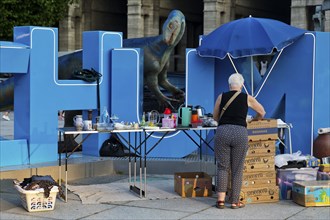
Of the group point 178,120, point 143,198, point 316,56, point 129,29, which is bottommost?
point 143,198

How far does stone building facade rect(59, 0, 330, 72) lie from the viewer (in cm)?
3850

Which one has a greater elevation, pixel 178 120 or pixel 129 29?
pixel 129 29

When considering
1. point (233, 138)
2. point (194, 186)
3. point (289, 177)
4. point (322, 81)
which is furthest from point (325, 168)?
point (322, 81)

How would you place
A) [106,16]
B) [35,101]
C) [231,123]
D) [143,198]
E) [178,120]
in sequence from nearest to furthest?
1. [231,123]
2. [143,198]
3. [178,120]
4. [35,101]
5. [106,16]

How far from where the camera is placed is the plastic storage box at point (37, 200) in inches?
332

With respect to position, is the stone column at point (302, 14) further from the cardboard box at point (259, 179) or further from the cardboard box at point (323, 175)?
the cardboard box at point (259, 179)

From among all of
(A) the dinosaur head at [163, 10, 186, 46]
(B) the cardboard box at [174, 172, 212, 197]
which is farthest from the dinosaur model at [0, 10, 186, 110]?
(B) the cardboard box at [174, 172, 212, 197]

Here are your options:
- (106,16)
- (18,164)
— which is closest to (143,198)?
(18,164)

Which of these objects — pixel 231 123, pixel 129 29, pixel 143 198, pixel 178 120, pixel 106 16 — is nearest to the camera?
pixel 231 123

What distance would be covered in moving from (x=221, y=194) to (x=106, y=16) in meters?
40.9

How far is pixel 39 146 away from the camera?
11375mm

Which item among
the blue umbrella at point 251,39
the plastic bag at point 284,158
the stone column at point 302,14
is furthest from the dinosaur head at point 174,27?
the stone column at point 302,14

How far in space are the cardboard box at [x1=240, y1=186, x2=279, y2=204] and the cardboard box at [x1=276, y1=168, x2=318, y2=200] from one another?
1.02 ft

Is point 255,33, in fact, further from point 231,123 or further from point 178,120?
point 231,123
